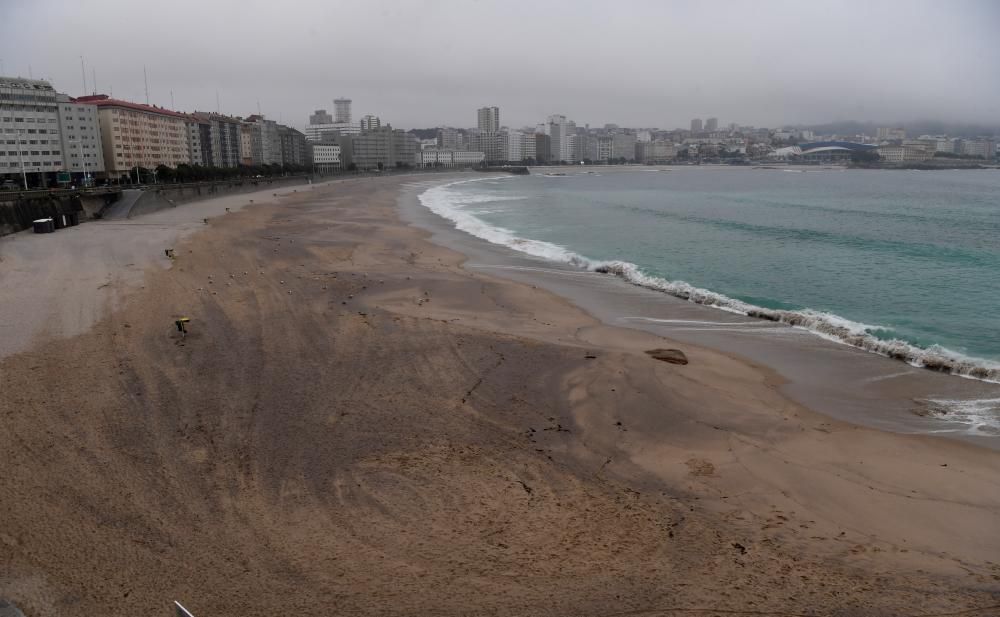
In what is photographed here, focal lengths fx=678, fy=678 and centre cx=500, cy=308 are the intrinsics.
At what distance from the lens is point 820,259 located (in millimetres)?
22812

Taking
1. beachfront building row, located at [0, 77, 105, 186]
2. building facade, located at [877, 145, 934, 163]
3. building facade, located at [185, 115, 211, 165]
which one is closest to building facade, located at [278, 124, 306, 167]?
building facade, located at [185, 115, 211, 165]

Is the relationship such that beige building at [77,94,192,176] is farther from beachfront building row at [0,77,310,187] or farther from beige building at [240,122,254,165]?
beige building at [240,122,254,165]

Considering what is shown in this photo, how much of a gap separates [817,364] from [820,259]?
1336cm

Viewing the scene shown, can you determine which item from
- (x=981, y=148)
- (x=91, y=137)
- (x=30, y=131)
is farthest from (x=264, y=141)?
(x=981, y=148)

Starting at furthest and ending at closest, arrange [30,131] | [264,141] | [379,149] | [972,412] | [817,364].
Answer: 1. [379,149]
2. [264,141]
3. [30,131]
4. [817,364]
5. [972,412]

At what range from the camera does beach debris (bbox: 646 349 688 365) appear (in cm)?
1063

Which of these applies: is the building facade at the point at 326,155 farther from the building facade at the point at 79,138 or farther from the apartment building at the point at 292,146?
the building facade at the point at 79,138

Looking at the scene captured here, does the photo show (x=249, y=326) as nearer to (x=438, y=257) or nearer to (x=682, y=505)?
(x=682, y=505)

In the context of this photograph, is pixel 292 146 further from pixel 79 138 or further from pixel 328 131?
pixel 79 138

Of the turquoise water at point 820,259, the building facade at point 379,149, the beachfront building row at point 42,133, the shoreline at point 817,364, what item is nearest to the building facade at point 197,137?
the beachfront building row at point 42,133

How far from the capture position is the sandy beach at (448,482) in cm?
484

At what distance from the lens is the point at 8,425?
7262 mm

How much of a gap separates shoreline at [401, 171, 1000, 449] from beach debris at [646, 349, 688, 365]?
1.19m

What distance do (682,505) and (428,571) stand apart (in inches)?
96.3
